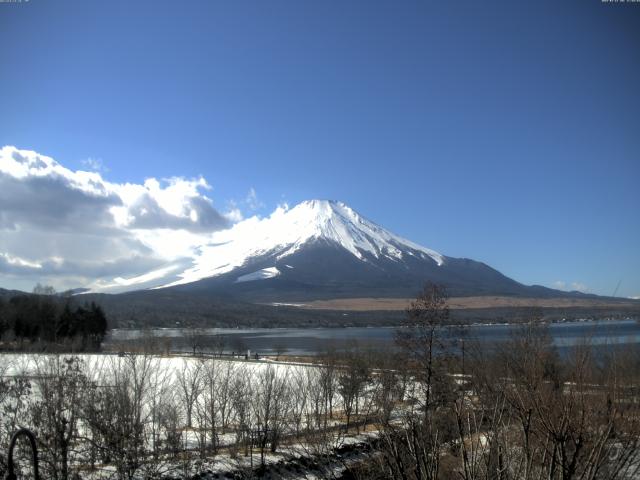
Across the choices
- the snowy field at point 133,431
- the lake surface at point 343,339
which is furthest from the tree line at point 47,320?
the snowy field at point 133,431

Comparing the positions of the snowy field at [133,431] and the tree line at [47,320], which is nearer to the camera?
the snowy field at [133,431]

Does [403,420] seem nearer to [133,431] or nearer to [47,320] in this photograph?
[133,431]

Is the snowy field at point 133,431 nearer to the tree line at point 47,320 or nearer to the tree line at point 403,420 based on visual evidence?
the tree line at point 403,420

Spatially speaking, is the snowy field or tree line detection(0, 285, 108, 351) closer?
the snowy field

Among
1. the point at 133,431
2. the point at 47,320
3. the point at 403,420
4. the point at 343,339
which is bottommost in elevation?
the point at 343,339

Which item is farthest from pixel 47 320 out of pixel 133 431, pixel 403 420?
pixel 403 420

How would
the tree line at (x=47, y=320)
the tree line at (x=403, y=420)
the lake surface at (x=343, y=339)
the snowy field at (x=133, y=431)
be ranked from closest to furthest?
the tree line at (x=403, y=420) → the lake surface at (x=343, y=339) → the snowy field at (x=133, y=431) → the tree line at (x=47, y=320)

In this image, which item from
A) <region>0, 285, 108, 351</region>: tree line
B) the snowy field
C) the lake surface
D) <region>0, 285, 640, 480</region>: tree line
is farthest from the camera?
<region>0, 285, 108, 351</region>: tree line

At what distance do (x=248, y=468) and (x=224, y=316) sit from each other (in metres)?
161

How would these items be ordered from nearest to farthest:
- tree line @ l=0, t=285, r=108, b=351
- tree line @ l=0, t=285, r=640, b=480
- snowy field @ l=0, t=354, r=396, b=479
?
1. tree line @ l=0, t=285, r=640, b=480
2. snowy field @ l=0, t=354, r=396, b=479
3. tree line @ l=0, t=285, r=108, b=351

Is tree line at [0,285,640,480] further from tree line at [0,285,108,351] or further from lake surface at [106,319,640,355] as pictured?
tree line at [0,285,108,351]

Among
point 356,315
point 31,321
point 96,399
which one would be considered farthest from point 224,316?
point 96,399

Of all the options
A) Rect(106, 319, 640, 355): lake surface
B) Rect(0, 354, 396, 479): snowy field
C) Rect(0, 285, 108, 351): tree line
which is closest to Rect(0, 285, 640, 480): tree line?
Rect(0, 354, 396, 479): snowy field

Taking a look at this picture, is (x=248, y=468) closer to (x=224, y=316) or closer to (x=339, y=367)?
(x=339, y=367)
